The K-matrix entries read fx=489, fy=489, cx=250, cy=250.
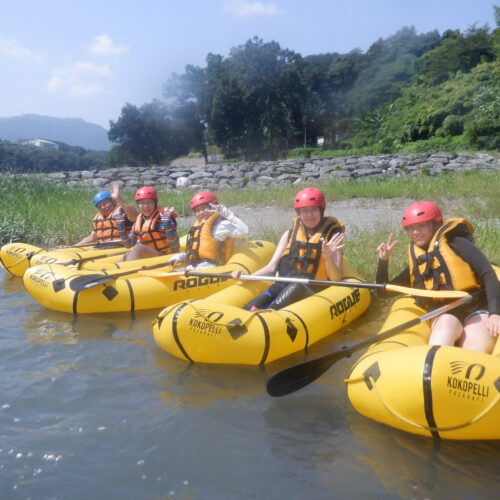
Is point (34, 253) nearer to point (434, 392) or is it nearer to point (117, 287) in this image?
point (117, 287)

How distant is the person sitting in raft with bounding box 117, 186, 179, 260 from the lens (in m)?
5.89

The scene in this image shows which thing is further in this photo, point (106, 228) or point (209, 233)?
point (106, 228)

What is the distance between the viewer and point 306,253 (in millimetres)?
4293

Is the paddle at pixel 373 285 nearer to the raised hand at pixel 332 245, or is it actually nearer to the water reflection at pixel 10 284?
the raised hand at pixel 332 245

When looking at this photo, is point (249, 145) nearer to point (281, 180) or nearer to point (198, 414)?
point (281, 180)

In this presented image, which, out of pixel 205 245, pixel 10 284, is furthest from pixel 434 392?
pixel 10 284

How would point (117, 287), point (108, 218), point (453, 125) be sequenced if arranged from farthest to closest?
point (453, 125), point (108, 218), point (117, 287)

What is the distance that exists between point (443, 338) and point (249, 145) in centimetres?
2999

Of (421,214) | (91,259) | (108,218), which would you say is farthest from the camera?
(108,218)

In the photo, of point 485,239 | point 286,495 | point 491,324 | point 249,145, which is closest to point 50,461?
point 286,495

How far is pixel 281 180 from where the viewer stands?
46.2 ft

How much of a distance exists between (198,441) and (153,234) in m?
3.53

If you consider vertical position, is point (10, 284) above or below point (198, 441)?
above

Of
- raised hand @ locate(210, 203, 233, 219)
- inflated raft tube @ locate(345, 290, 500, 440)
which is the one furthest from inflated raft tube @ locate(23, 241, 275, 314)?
inflated raft tube @ locate(345, 290, 500, 440)
